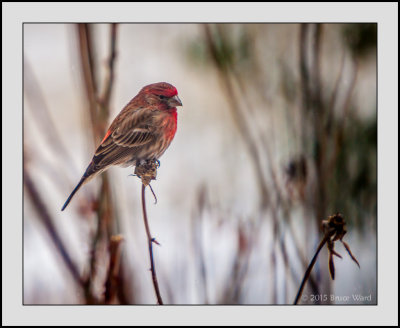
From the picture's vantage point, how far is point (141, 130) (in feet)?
8.05

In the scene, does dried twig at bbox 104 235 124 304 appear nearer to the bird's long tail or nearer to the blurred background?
the blurred background

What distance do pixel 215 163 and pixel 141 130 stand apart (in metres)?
0.48

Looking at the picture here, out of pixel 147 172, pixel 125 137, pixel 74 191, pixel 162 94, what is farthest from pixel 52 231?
pixel 162 94

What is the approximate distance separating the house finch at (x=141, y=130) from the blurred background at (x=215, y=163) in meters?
0.07

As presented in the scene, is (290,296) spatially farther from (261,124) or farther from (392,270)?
(261,124)

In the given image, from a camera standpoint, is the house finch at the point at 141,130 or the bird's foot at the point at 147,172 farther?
the house finch at the point at 141,130

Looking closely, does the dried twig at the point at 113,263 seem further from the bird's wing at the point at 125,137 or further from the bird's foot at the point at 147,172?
the bird's wing at the point at 125,137

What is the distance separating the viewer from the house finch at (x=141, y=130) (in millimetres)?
2320

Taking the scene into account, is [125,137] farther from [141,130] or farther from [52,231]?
[52,231]

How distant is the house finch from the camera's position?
2.32 m

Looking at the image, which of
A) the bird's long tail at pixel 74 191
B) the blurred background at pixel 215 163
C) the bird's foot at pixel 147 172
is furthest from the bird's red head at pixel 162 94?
the bird's long tail at pixel 74 191

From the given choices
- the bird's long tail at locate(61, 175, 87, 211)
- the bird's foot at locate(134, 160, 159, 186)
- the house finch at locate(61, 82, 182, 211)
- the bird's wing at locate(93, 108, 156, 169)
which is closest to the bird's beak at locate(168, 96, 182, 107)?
the house finch at locate(61, 82, 182, 211)

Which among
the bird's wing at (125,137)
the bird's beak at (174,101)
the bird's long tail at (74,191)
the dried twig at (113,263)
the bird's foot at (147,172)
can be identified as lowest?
the dried twig at (113,263)

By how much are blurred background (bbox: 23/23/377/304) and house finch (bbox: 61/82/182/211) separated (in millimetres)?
66
